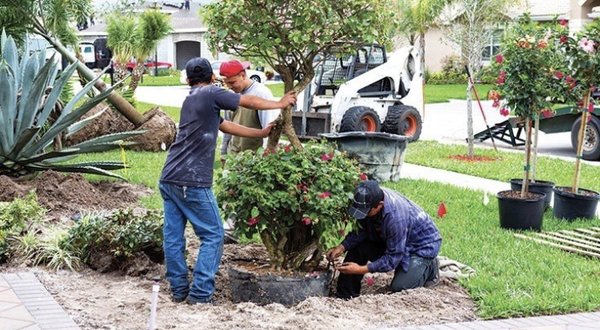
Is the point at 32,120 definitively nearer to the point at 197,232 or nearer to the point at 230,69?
the point at 230,69

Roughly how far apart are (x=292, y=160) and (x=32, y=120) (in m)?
4.00

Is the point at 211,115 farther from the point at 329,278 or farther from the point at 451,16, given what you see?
the point at 451,16

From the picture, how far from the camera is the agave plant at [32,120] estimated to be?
Result: 895 cm

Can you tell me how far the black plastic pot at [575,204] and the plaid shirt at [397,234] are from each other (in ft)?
11.2

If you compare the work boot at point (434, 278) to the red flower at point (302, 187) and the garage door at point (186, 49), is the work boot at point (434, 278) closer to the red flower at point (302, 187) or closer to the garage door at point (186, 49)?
the red flower at point (302, 187)

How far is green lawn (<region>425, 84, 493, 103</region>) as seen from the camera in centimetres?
3203

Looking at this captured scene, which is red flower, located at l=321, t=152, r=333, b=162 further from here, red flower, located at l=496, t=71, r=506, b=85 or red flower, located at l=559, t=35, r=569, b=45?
red flower, located at l=559, t=35, r=569, b=45

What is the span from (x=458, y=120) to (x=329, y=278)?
1762 cm

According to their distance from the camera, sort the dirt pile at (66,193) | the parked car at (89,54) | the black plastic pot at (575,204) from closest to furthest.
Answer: the dirt pile at (66,193) → the black plastic pot at (575,204) → the parked car at (89,54)

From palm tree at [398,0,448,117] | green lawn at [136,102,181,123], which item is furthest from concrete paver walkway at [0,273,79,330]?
palm tree at [398,0,448,117]

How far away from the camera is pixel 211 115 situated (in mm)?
6145

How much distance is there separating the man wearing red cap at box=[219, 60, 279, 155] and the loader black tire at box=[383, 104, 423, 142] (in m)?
9.01

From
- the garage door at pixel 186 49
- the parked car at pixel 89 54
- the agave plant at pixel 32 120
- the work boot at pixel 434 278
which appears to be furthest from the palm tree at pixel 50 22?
the garage door at pixel 186 49

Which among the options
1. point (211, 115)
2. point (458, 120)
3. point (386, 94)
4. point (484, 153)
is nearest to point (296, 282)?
point (211, 115)
